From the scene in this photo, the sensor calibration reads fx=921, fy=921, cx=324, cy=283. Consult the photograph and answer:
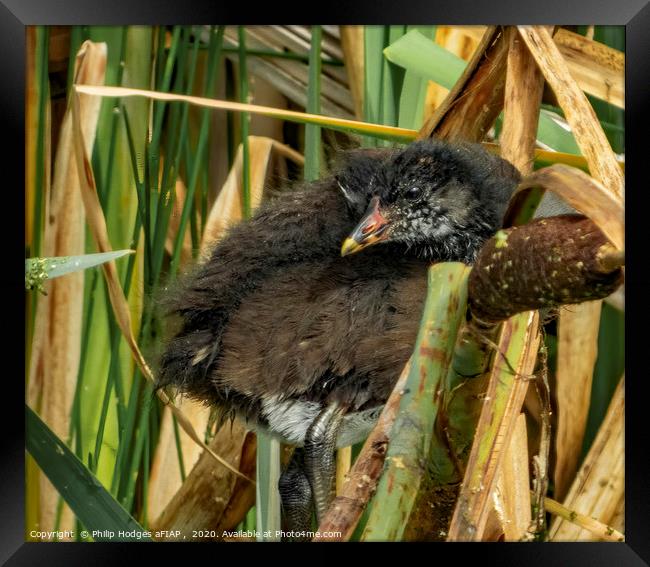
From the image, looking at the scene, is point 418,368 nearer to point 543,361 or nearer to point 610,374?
point 543,361

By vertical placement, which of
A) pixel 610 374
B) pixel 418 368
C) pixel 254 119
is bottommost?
pixel 610 374

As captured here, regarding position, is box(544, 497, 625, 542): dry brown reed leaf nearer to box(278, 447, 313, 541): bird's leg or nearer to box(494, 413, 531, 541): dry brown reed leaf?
box(494, 413, 531, 541): dry brown reed leaf

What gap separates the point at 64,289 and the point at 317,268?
0.50 meters

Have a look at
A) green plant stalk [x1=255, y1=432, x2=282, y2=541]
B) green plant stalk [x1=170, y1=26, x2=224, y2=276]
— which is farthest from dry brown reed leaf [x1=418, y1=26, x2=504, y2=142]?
green plant stalk [x1=255, y1=432, x2=282, y2=541]

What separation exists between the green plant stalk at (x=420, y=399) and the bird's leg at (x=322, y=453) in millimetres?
471

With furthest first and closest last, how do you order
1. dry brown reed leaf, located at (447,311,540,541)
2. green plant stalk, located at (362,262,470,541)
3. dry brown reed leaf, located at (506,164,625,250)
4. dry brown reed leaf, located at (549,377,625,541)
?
dry brown reed leaf, located at (549,377,625,541), dry brown reed leaf, located at (447,311,540,541), green plant stalk, located at (362,262,470,541), dry brown reed leaf, located at (506,164,625,250)

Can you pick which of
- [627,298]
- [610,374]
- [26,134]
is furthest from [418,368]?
[26,134]

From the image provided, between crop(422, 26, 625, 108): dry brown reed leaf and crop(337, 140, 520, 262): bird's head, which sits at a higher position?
crop(422, 26, 625, 108): dry brown reed leaf

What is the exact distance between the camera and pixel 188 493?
181cm

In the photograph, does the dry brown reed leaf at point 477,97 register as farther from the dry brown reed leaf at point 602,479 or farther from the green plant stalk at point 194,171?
the dry brown reed leaf at point 602,479

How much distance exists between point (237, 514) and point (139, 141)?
29.6 inches

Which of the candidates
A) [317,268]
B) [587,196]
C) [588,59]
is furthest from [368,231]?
[587,196]

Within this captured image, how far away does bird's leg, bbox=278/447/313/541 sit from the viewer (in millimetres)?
1642
